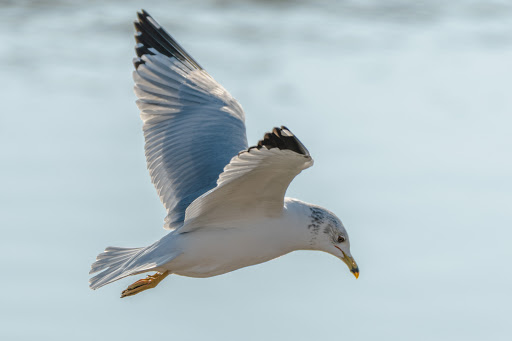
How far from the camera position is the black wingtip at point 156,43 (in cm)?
753

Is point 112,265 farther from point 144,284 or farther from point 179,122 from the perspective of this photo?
point 179,122

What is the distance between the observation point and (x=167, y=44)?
24.9 ft

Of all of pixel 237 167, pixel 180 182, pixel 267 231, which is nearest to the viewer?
pixel 237 167

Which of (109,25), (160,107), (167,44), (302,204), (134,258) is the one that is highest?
(109,25)

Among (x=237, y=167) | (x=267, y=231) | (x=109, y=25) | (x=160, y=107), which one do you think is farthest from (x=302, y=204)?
(x=109, y=25)

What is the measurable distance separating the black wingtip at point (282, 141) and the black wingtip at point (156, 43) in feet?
7.71

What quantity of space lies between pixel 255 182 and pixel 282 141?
0.61 metres

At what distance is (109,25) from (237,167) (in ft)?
33.8

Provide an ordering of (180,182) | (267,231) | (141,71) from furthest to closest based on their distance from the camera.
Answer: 1. (141,71)
2. (180,182)
3. (267,231)

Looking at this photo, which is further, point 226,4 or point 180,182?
point 226,4

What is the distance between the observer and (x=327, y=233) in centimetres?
628

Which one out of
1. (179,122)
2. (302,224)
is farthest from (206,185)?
(302,224)

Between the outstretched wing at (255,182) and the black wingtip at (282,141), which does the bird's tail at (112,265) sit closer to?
the outstretched wing at (255,182)

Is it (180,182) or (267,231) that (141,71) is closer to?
(180,182)
